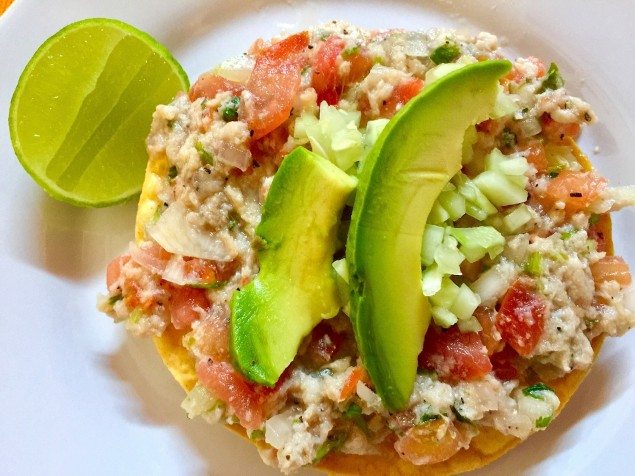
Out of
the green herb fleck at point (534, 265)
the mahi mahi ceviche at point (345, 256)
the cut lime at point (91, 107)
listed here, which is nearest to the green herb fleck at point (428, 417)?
the mahi mahi ceviche at point (345, 256)

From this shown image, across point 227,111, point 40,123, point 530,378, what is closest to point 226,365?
point 227,111

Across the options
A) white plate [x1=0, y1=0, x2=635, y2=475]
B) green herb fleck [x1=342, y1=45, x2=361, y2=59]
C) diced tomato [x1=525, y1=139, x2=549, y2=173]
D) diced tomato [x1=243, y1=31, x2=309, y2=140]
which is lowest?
white plate [x1=0, y1=0, x2=635, y2=475]

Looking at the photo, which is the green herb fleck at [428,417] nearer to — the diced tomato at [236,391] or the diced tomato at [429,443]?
the diced tomato at [429,443]

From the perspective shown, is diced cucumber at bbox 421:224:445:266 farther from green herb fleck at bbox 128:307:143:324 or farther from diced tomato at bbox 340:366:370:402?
green herb fleck at bbox 128:307:143:324

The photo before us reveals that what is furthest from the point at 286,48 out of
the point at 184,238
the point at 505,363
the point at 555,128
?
the point at 505,363

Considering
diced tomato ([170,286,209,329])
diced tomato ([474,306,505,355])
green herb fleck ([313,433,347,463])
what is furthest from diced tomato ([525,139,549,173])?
diced tomato ([170,286,209,329])

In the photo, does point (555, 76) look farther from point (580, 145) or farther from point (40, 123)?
point (40, 123)

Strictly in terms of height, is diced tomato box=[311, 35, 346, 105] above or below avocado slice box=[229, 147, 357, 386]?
above
